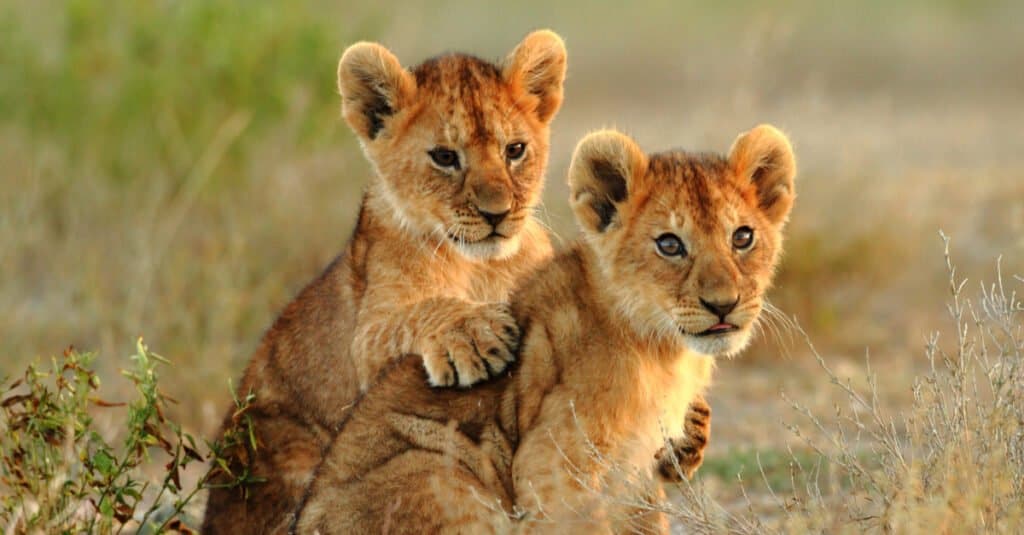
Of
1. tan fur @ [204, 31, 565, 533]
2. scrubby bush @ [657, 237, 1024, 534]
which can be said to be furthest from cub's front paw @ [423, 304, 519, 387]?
scrubby bush @ [657, 237, 1024, 534]

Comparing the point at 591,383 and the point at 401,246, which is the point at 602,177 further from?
the point at 401,246

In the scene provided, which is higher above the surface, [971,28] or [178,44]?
[178,44]

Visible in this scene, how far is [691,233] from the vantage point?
520 centimetres

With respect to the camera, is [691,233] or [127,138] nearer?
[691,233]

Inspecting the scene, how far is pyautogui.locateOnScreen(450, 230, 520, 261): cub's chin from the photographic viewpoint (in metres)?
6.09

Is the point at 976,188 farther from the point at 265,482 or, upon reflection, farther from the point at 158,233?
the point at 265,482

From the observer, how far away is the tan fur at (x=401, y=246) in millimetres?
5965

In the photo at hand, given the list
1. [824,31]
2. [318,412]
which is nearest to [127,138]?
[318,412]

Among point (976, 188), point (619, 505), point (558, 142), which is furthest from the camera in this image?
point (558, 142)

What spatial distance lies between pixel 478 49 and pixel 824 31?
6.38m

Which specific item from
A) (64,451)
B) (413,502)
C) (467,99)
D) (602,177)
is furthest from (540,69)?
(64,451)

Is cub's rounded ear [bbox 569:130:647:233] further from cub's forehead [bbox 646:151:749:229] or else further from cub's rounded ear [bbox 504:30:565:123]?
cub's rounded ear [bbox 504:30:565:123]

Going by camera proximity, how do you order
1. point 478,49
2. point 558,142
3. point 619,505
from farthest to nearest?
point 478,49, point 558,142, point 619,505

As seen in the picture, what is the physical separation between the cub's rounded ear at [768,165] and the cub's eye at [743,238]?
0.25 metres
